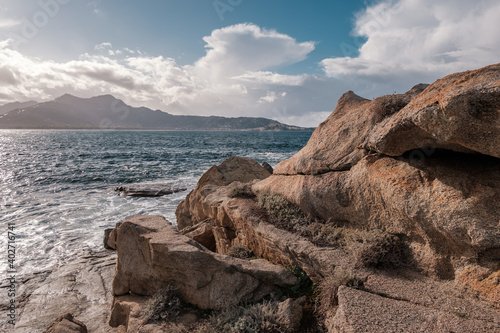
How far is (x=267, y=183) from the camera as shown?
1170 centimetres

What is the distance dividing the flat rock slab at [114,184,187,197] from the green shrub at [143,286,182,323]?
18.8 m

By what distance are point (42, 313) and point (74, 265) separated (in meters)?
3.48

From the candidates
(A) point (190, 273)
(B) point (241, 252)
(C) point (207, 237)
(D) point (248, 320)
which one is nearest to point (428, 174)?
(D) point (248, 320)

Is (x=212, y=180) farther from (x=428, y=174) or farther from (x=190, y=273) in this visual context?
(x=428, y=174)

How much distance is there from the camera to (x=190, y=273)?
7.09 meters

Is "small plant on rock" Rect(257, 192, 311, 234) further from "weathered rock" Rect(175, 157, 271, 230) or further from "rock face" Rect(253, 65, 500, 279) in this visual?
"weathered rock" Rect(175, 157, 271, 230)

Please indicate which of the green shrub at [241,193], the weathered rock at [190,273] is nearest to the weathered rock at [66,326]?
the weathered rock at [190,273]

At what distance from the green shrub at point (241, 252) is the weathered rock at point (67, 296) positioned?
162 inches

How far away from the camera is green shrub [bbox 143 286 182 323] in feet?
21.5

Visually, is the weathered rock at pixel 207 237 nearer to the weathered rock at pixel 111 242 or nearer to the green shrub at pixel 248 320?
the weathered rock at pixel 111 242

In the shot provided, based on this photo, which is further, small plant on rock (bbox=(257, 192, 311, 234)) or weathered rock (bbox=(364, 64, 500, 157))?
small plant on rock (bbox=(257, 192, 311, 234))

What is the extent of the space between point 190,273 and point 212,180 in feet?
34.2

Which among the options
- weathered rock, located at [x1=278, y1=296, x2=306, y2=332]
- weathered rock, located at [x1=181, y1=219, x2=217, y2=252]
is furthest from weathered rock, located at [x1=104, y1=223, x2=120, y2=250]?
weathered rock, located at [x1=278, y1=296, x2=306, y2=332]

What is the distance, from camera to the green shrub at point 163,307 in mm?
6559
